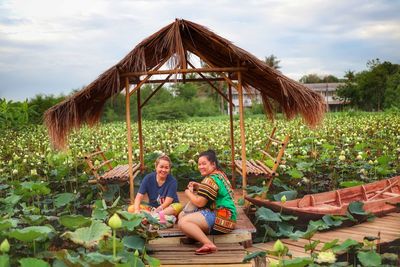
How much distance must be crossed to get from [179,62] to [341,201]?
2.67 metres

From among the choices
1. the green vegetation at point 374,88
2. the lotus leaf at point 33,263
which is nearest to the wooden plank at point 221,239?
the lotus leaf at point 33,263

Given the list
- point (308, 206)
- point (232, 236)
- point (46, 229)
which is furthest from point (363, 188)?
point (46, 229)

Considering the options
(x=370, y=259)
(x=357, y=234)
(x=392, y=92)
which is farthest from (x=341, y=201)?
(x=392, y=92)

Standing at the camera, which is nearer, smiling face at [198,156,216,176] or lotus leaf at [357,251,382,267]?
lotus leaf at [357,251,382,267]

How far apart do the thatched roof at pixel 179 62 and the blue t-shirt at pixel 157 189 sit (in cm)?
131

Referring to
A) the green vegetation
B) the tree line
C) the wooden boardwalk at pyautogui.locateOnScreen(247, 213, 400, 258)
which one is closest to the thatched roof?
the wooden boardwalk at pyautogui.locateOnScreen(247, 213, 400, 258)

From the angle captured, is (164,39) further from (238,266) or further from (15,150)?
(15,150)

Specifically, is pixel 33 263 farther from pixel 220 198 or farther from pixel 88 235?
→ pixel 220 198

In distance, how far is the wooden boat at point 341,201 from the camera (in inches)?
257

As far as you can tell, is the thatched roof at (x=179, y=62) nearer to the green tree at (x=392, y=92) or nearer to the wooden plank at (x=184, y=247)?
the wooden plank at (x=184, y=247)

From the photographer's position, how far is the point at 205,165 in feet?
18.0

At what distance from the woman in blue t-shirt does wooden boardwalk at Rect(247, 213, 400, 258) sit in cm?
83

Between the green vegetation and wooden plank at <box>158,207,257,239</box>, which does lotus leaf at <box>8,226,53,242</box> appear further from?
the green vegetation

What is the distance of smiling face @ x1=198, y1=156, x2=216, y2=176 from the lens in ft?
18.0
